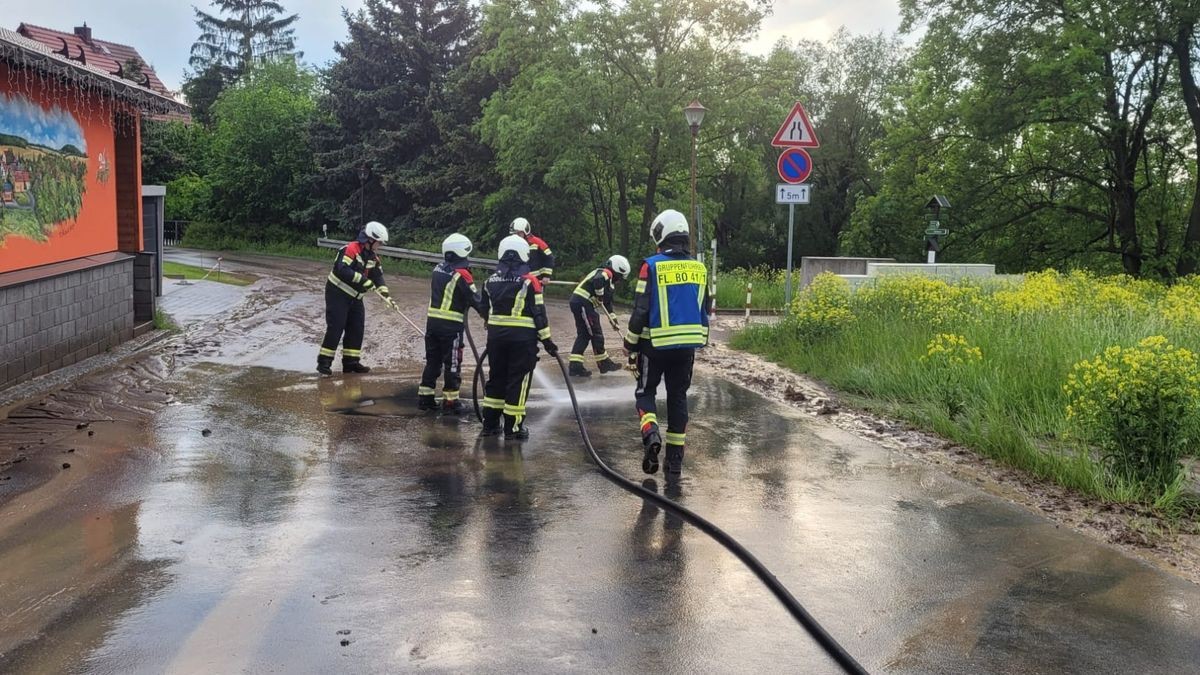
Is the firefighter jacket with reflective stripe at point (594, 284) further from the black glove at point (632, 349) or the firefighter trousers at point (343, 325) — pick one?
the black glove at point (632, 349)

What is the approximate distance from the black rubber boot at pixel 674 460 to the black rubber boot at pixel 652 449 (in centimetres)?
13

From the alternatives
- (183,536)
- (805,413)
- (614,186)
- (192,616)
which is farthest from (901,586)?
(614,186)

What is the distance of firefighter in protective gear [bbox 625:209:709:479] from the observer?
6867 millimetres

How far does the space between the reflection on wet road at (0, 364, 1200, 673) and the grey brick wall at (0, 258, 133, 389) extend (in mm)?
2817

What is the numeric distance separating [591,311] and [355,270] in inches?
116

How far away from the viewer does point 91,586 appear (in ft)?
14.9

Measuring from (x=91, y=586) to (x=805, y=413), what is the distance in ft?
22.0

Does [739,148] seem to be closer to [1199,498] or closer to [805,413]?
[805,413]

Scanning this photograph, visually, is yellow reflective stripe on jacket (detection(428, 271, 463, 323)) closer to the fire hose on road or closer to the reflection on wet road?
the reflection on wet road

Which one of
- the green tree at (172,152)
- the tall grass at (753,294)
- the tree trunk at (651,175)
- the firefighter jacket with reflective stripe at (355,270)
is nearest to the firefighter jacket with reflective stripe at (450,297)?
the firefighter jacket with reflective stripe at (355,270)

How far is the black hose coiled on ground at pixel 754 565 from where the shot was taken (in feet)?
12.8

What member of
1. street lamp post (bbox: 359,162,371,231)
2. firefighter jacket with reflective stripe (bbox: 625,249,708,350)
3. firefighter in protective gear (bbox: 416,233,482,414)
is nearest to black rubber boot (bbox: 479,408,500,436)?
firefighter in protective gear (bbox: 416,233,482,414)

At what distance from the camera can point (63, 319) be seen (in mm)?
10492

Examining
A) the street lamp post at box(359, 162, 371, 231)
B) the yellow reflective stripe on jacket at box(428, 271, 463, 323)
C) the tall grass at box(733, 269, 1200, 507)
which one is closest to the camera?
the tall grass at box(733, 269, 1200, 507)
